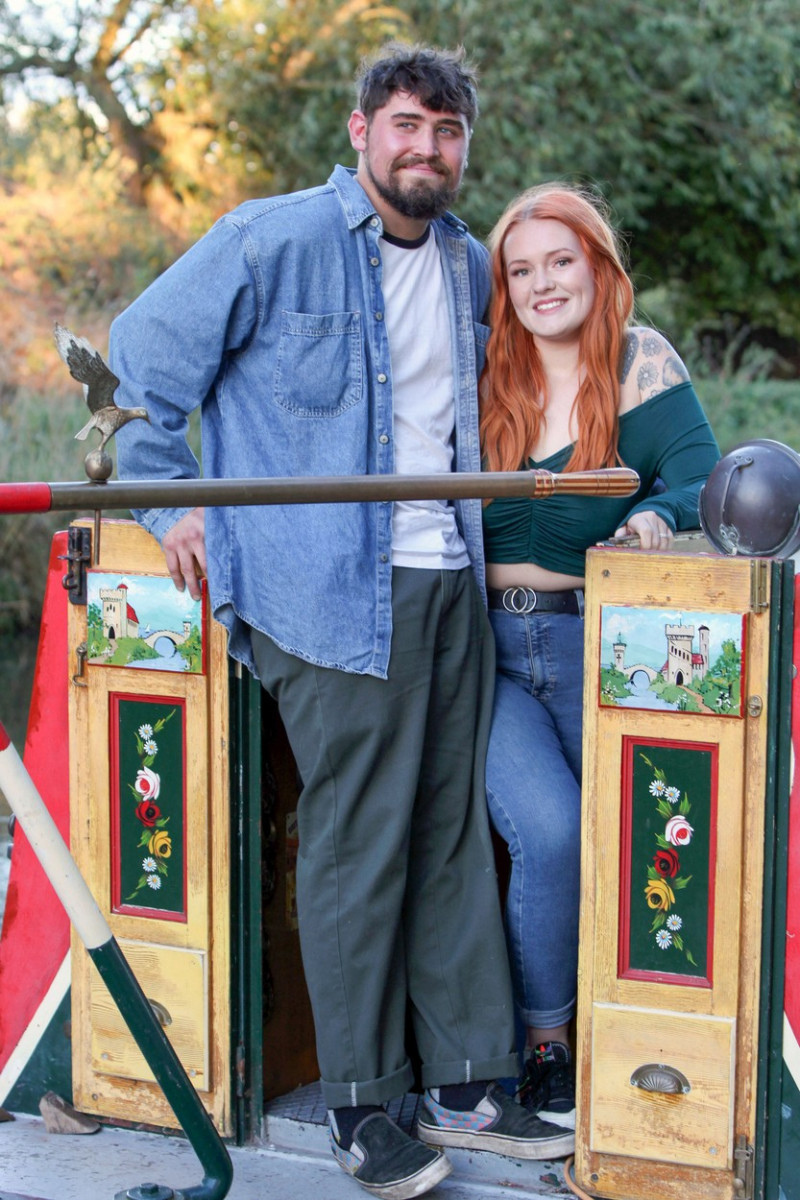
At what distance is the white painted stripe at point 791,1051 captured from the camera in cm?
233

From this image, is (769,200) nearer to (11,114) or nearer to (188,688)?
(11,114)

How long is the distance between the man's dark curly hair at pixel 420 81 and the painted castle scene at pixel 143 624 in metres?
0.91

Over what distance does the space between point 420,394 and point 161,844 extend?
0.92 meters

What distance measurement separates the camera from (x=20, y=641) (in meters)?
9.81

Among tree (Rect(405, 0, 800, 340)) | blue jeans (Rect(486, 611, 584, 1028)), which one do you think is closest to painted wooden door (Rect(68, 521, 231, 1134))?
blue jeans (Rect(486, 611, 584, 1028))

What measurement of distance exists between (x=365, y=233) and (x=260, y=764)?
94cm

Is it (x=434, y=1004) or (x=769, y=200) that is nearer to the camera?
(x=434, y=1004)

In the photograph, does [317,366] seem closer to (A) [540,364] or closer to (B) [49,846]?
(A) [540,364]

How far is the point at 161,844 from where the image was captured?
269 cm

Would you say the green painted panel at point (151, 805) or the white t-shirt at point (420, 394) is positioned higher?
the white t-shirt at point (420, 394)

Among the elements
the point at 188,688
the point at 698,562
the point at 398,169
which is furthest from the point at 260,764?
the point at 398,169

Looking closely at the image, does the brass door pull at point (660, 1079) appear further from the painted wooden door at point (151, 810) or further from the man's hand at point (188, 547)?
the man's hand at point (188, 547)

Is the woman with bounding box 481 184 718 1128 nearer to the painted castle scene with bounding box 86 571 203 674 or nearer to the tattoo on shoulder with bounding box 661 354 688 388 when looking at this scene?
the tattoo on shoulder with bounding box 661 354 688 388

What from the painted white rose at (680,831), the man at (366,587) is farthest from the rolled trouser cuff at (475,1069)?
the painted white rose at (680,831)
